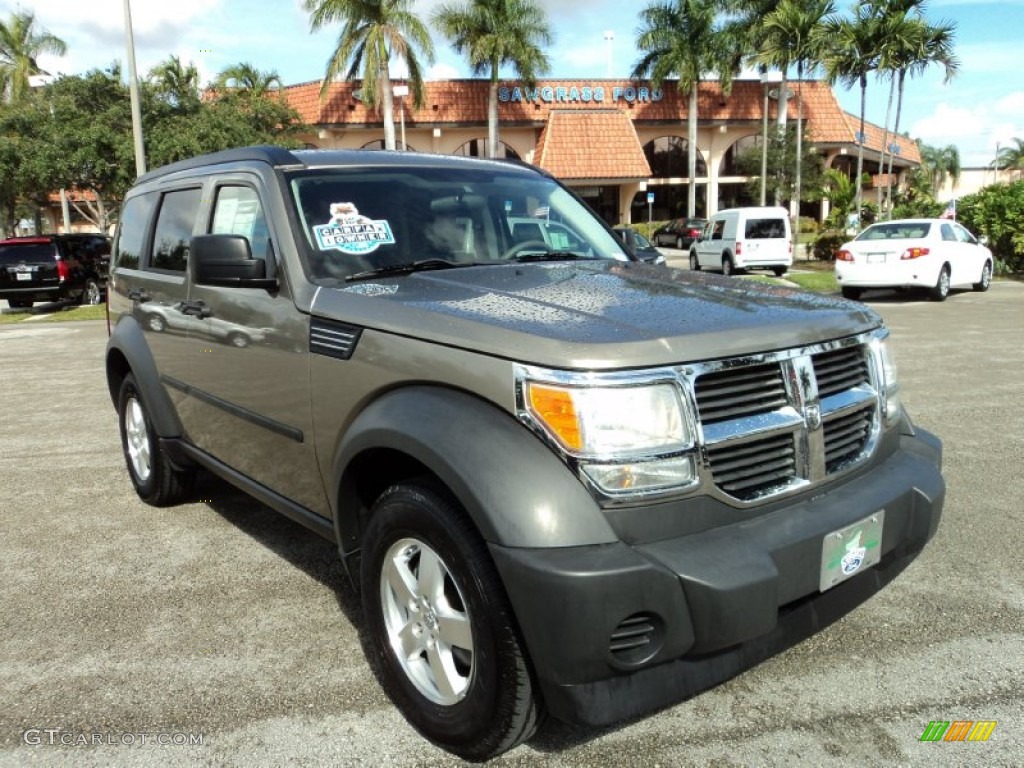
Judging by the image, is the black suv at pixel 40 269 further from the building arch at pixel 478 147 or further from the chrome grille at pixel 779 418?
the building arch at pixel 478 147

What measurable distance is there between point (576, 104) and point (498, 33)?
22.0 feet

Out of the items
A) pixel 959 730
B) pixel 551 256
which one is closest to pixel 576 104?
pixel 551 256

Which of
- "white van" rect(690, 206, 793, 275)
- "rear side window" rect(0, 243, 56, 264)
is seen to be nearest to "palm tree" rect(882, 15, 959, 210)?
"white van" rect(690, 206, 793, 275)

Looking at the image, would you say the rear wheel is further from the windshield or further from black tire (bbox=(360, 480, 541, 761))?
black tire (bbox=(360, 480, 541, 761))

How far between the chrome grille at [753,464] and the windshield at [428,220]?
1.50 metres

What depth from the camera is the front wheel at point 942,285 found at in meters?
15.7

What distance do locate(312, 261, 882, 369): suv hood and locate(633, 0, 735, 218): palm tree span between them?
39620 millimetres

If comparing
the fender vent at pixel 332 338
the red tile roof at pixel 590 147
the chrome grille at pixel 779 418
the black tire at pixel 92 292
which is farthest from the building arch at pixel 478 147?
the chrome grille at pixel 779 418

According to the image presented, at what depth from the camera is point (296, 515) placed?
3.36 m

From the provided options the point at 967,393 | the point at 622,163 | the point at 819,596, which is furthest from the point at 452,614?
the point at 622,163

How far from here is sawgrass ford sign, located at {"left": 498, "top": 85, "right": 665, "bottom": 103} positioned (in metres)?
40.3

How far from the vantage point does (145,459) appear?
16.2ft

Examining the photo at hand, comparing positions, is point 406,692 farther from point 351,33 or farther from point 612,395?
point 351,33

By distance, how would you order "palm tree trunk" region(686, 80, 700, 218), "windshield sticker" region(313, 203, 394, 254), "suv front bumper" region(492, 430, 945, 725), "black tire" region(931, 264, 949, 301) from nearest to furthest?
"suv front bumper" region(492, 430, 945, 725), "windshield sticker" region(313, 203, 394, 254), "black tire" region(931, 264, 949, 301), "palm tree trunk" region(686, 80, 700, 218)
